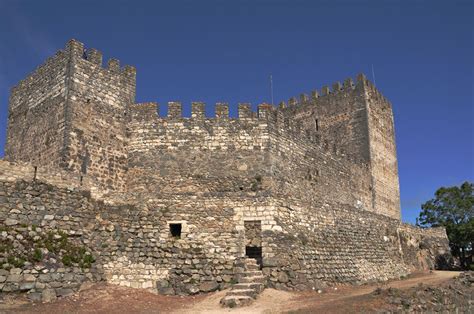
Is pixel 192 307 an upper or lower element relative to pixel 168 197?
lower

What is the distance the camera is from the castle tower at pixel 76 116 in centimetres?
1886

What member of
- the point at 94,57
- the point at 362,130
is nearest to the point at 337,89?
the point at 362,130

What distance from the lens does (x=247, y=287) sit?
14.2m

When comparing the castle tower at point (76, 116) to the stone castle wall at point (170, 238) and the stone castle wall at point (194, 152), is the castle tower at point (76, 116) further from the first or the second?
the stone castle wall at point (170, 238)

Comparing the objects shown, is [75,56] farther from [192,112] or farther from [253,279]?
[253,279]

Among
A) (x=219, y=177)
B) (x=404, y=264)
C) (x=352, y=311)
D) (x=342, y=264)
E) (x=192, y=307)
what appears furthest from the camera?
(x=404, y=264)

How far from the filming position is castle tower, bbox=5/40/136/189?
61.9ft

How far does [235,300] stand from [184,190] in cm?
792

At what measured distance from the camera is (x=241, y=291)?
13773 mm

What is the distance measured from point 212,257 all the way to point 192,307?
237 centimetres

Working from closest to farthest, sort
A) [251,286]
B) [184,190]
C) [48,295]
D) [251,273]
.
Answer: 1. [48,295]
2. [251,286]
3. [251,273]
4. [184,190]

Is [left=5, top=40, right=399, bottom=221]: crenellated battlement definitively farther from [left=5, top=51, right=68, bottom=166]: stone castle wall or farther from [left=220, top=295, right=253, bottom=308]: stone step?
[left=220, top=295, right=253, bottom=308]: stone step

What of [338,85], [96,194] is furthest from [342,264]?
[338,85]

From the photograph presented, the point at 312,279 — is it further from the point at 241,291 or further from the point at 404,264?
the point at 404,264
